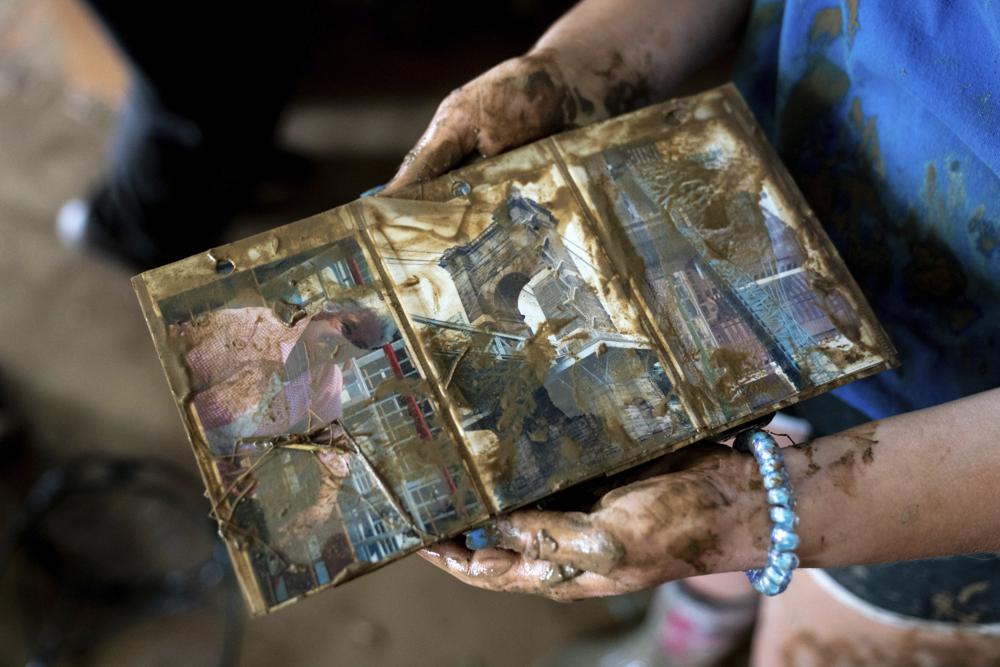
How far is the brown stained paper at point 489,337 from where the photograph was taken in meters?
0.67

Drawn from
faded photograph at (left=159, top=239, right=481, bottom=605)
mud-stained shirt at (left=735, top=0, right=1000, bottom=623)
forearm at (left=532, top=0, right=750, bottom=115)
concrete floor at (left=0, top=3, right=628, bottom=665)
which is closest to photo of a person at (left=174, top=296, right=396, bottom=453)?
faded photograph at (left=159, top=239, right=481, bottom=605)

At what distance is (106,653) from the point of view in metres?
1.50

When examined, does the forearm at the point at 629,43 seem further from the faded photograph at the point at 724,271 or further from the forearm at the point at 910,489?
the forearm at the point at 910,489

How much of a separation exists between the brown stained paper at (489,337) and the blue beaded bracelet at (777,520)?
0.15ft

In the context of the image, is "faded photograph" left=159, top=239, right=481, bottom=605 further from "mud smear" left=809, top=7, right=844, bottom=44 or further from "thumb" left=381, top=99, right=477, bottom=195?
"mud smear" left=809, top=7, right=844, bottom=44

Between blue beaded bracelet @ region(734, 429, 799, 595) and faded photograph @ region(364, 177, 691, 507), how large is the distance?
79mm

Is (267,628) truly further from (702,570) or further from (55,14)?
(55,14)

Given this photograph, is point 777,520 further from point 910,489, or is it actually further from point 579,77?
point 579,77

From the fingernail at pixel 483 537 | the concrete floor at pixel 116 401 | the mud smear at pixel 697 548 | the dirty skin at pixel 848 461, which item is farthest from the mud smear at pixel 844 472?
the concrete floor at pixel 116 401

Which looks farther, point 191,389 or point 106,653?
point 106,653

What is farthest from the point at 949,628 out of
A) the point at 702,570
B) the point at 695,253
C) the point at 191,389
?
the point at 191,389

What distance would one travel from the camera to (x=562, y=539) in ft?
2.18

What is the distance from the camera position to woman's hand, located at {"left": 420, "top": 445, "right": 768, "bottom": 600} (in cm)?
65

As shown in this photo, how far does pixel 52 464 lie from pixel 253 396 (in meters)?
1.26
